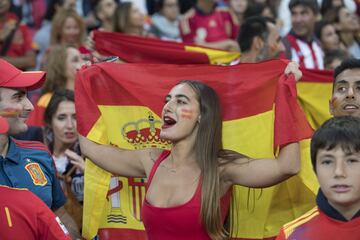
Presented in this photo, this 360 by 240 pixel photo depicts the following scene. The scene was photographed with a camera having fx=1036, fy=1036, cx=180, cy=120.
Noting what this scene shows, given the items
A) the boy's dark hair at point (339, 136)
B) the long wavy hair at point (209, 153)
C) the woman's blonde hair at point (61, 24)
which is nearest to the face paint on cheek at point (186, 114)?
the long wavy hair at point (209, 153)

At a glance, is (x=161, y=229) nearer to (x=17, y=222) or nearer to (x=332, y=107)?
(x=17, y=222)

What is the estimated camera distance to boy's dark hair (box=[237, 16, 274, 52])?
10102mm

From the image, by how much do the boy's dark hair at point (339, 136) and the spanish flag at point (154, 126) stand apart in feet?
5.06

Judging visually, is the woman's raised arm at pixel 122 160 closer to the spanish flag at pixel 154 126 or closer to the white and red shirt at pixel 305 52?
the spanish flag at pixel 154 126

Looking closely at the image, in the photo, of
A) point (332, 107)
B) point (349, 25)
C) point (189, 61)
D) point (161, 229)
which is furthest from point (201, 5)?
point (161, 229)

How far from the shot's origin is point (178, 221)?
242 inches

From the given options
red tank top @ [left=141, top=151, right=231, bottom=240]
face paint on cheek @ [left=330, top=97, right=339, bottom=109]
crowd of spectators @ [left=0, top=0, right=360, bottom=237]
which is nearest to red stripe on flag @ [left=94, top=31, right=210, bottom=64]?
crowd of spectators @ [left=0, top=0, right=360, bottom=237]

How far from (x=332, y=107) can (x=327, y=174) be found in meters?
2.09

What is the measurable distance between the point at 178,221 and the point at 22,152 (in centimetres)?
109

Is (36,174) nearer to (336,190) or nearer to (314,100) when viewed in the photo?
(336,190)

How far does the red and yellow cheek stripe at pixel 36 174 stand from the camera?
6348 mm

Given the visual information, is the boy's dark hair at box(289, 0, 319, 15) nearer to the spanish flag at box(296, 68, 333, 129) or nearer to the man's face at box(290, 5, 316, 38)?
the man's face at box(290, 5, 316, 38)

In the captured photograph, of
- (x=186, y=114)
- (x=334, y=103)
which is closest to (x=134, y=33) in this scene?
(x=334, y=103)

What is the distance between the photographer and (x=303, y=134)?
6371 millimetres
